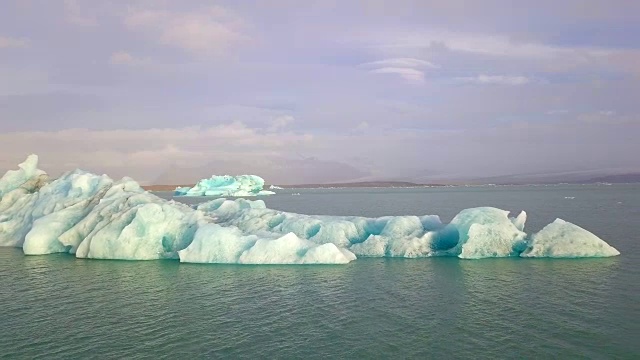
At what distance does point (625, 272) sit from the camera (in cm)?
2766

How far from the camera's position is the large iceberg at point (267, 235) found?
3225 centimetres

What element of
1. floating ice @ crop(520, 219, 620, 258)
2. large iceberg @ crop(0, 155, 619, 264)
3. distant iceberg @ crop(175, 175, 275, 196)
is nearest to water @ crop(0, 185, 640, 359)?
floating ice @ crop(520, 219, 620, 258)

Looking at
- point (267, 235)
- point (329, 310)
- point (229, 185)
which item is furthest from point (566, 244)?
point (229, 185)

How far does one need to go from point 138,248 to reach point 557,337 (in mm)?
28503

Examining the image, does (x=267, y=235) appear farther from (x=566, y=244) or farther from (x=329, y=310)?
(x=566, y=244)

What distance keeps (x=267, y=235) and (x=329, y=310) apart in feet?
43.5

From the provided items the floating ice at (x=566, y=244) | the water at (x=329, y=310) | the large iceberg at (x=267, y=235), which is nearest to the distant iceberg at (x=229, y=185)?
the large iceberg at (x=267, y=235)

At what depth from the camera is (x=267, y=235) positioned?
112 ft

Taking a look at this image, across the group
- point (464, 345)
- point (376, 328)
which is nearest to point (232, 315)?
point (376, 328)

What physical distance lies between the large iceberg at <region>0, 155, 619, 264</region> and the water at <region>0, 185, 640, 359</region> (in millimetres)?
1310

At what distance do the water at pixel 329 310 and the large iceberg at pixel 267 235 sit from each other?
1310 mm

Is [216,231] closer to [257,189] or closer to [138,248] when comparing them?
[138,248]

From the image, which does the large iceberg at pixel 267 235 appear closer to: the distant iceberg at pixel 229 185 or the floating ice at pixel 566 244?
the floating ice at pixel 566 244

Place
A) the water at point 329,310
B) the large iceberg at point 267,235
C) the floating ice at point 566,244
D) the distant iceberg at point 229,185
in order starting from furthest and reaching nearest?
the distant iceberg at point 229,185, the large iceberg at point 267,235, the floating ice at point 566,244, the water at point 329,310
